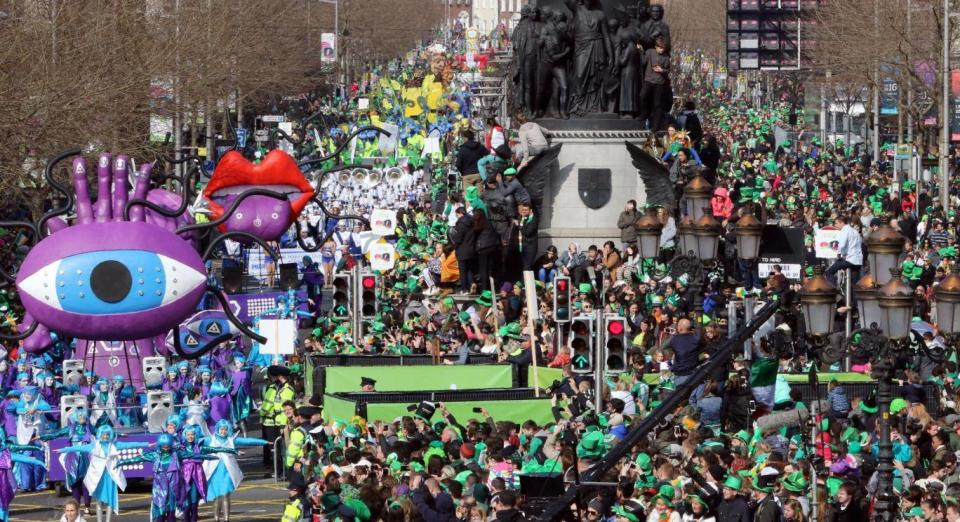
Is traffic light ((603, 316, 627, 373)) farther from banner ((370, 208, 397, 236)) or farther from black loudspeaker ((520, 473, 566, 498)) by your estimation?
banner ((370, 208, 397, 236))

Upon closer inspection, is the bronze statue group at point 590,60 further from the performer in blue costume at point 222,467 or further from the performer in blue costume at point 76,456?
the performer in blue costume at point 222,467

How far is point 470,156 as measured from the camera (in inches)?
1925

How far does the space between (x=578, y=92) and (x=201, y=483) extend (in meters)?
17.7

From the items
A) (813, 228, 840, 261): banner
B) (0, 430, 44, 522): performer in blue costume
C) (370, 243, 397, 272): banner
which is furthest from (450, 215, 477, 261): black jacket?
(0, 430, 44, 522): performer in blue costume

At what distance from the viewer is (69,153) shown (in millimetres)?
33375

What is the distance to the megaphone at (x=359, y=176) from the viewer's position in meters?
64.0

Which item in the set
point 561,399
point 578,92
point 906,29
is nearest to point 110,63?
point 578,92

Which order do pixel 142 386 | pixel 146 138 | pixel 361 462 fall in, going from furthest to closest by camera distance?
pixel 146 138 < pixel 142 386 < pixel 361 462

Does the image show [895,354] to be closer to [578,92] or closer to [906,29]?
[578,92]

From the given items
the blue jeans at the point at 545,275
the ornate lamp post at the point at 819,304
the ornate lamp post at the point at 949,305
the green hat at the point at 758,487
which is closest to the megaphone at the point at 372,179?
the blue jeans at the point at 545,275

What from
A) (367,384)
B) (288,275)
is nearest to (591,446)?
(367,384)

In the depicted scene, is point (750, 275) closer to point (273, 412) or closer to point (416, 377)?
point (416, 377)

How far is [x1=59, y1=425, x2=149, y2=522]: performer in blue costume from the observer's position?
27281 millimetres

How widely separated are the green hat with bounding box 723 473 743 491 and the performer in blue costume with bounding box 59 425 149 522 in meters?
7.69
